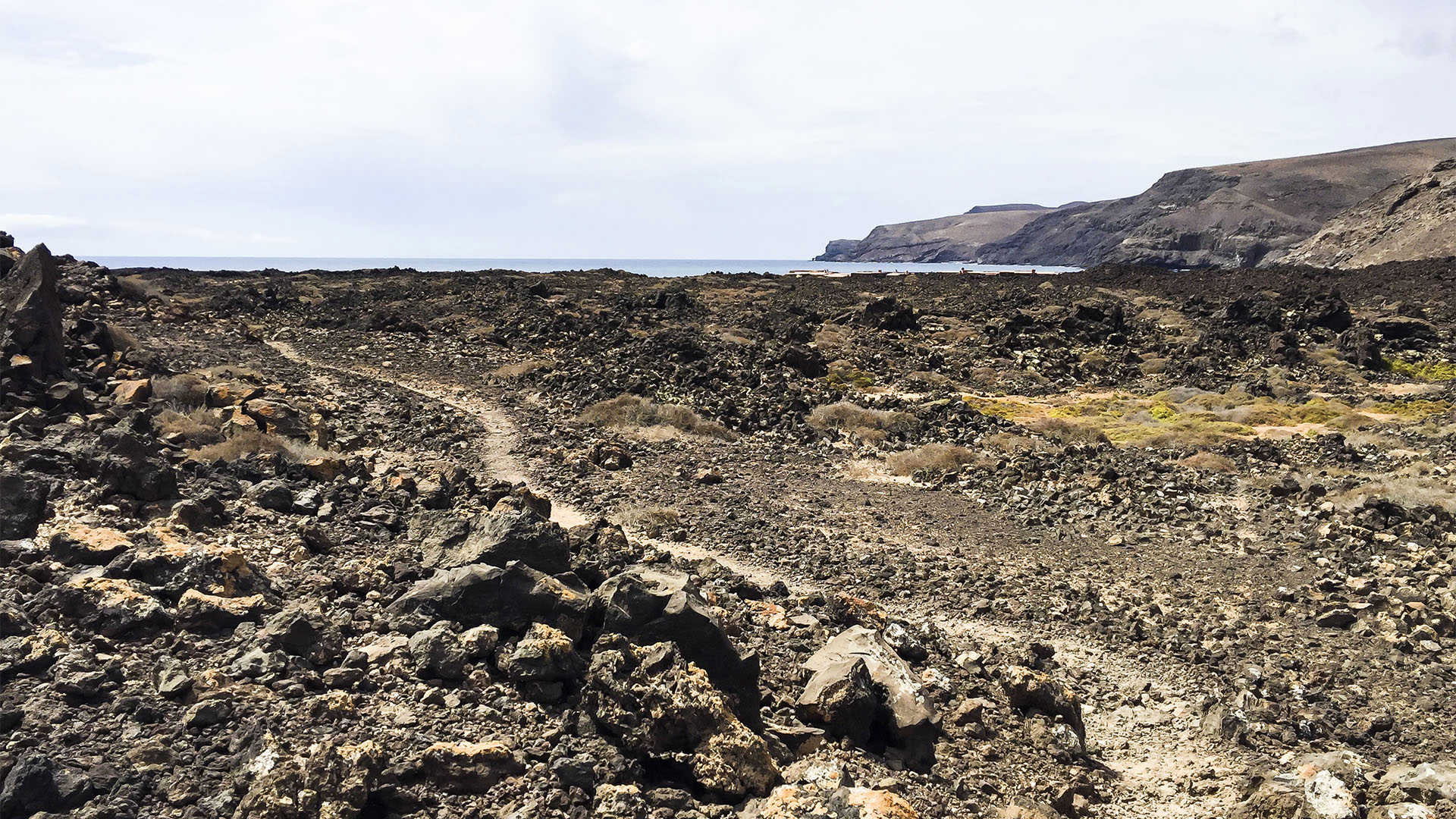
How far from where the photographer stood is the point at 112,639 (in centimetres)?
486

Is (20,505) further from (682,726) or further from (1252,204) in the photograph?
(1252,204)

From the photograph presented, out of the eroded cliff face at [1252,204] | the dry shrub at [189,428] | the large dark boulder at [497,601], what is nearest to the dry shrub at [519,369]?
the dry shrub at [189,428]

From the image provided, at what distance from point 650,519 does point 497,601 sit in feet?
22.0

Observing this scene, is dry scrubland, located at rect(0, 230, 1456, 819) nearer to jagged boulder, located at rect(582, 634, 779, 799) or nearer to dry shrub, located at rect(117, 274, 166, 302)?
jagged boulder, located at rect(582, 634, 779, 799)

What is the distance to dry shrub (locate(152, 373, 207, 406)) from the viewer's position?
13.8 meters

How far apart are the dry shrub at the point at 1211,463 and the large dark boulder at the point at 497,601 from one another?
45.0ft

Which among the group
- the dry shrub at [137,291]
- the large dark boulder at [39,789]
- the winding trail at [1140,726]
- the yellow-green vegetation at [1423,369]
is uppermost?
the dry shrub at [137,291]

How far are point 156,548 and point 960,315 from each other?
34.7 m

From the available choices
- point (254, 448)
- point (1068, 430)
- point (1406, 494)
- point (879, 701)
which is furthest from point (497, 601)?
point (1068, 430)

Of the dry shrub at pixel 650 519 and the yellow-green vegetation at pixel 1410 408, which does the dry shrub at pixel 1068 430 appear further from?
the dry shrub at pixel 650 519

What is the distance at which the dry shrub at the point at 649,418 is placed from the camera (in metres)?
18.8

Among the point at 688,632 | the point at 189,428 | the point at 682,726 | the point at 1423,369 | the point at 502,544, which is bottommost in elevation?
the point at 1423,369

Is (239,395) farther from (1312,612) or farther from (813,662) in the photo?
(1312,612)

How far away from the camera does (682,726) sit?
188 inches
